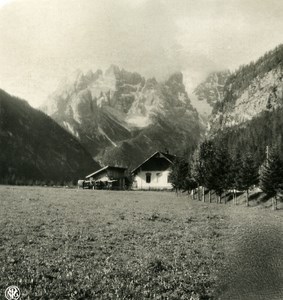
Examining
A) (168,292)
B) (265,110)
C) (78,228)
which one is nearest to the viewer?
(168,292)

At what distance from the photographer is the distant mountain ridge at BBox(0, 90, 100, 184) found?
14412cm

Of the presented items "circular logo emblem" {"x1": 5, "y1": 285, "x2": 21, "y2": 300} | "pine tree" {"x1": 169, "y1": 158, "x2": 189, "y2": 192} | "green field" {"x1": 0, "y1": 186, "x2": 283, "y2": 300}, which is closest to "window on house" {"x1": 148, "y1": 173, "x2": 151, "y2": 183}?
"pine tree" {"x1": 169, "y1": 158, "x2": 189, "y2": 192}

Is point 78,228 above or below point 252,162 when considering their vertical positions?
below

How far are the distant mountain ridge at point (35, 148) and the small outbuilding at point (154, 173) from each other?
40738 millimetres

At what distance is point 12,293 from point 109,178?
88.8m

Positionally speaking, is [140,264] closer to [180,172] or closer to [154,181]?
[180,172]

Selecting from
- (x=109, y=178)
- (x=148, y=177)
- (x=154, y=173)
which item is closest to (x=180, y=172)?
(x=154, y=173)

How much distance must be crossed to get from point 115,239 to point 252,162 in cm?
3750

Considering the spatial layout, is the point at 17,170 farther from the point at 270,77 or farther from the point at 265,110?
the point at 270,77

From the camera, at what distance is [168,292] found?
8.68 m

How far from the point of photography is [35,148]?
16075 cm

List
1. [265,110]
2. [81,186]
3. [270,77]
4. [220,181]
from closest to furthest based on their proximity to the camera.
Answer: [220,181] → [81,186] → [265,110] → [270,77]

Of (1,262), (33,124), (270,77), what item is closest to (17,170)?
(33,124)

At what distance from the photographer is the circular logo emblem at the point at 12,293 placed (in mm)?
7637
